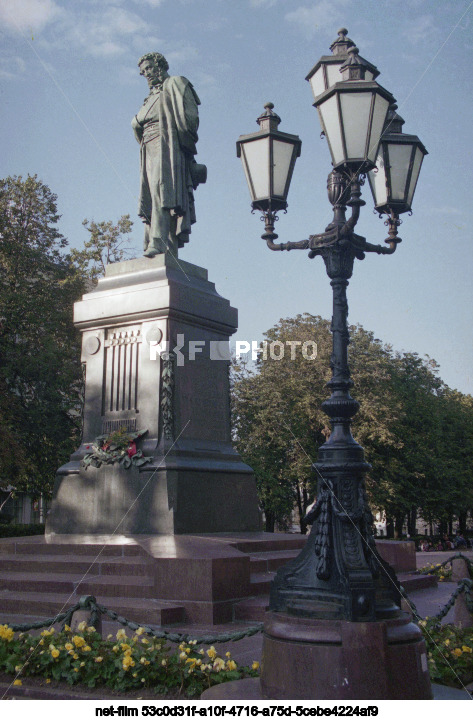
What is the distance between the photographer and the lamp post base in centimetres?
448

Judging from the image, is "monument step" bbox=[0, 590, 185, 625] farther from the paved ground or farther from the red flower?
the red flower

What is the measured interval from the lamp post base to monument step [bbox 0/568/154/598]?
14.3ft

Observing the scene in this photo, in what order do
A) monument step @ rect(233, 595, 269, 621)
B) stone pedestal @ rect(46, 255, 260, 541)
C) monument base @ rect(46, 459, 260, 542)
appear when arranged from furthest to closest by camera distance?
stone pedestal @ rect(46, 255, 260, 541) → monument base @ rect(46, 459, 260, 542) → monument step @ rect(233, 595, 269, 621)

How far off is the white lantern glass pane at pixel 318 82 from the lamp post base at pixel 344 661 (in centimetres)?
475

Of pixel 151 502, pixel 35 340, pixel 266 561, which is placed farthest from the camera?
pixel 35 340

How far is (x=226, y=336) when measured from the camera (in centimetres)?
1369

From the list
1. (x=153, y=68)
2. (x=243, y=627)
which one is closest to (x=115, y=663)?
(x=243, y=627)

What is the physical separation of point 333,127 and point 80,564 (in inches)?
267

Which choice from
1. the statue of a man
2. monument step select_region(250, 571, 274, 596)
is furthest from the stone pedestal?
monument step select_region(250, 571, 274, 596)

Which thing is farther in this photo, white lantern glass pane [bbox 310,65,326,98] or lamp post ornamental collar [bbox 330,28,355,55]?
white lantern glass pane [bbox 310,65,326,98]

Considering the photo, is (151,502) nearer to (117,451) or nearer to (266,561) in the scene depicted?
(117,451)

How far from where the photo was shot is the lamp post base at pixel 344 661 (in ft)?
14.7

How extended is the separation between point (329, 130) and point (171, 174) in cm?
813

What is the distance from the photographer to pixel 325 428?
3609cm
